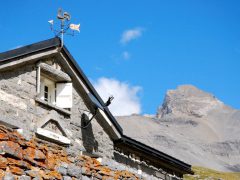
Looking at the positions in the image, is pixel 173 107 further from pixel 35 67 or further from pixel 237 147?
pixel 35 67

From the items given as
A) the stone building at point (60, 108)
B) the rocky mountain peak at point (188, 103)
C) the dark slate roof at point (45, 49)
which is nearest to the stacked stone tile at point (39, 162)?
the stone building at point (60, 108)

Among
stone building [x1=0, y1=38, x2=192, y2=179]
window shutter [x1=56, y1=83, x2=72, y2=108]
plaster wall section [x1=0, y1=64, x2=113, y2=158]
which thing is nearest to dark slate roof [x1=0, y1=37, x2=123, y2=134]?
stone building [x1=0, y1=38, x2=192, y2=179]

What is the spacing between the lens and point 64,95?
13.2m

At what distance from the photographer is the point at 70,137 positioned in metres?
12.9

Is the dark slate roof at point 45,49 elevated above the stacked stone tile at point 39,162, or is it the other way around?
the dark slate roof at point 45,49

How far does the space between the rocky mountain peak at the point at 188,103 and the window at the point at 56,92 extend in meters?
159

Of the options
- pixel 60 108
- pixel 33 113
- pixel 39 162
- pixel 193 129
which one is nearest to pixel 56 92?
pixel 60 108

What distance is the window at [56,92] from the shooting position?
13.1 metres

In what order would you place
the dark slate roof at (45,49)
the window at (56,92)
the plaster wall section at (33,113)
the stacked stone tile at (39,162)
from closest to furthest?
the stacked stone tile at (39,162) < the plaster wall section at (33,113) < the dark slate roof at (45,49) < the window at (56,92)

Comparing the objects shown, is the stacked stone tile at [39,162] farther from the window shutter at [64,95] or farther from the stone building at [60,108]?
the window shutter at [64,95]

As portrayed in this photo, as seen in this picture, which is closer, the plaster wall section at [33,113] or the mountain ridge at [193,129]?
the plaster wall section at [33,113]

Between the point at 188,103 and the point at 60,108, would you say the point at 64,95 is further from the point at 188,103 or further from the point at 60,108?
the point at 188,103

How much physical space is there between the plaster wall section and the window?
0.33 metres

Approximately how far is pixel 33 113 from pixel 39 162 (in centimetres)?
116
